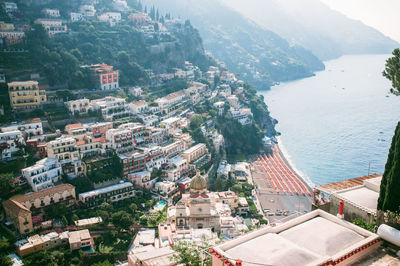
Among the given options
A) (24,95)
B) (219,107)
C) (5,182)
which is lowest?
(5,182)

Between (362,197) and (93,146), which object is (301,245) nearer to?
(362,197)

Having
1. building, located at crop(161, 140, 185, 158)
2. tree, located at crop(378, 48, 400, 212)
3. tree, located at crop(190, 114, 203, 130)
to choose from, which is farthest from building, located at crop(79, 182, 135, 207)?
tree, located at crop(378, 48, 400, 212)

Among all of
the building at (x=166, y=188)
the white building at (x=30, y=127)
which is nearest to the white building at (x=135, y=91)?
the white building at (x=30, y=127)

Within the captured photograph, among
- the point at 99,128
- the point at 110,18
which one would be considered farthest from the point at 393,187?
the point at 110,18

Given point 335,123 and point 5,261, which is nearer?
point 5,261

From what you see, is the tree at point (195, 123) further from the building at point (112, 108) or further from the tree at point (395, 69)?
the tree at point (395, 69)

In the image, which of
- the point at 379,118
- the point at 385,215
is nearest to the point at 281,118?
the point at 379,118

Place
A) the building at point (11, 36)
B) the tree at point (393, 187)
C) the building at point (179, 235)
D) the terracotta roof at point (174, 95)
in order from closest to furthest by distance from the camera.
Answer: the tree at point (393, 187)
the building at point (179, 235)
the building at point (11, 36)
the terracotta roof at point (174, 95)
